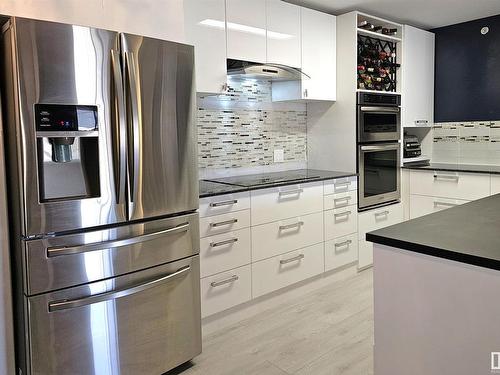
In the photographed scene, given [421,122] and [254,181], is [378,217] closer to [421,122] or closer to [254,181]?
[421,122]

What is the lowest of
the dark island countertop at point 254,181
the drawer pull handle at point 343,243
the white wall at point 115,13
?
the drawer pull handle at point 343,243

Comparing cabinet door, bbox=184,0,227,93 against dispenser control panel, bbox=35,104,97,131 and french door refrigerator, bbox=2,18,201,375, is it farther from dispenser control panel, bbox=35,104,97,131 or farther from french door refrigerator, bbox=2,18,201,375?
dispenser control panel, bbox=35,104,97,131

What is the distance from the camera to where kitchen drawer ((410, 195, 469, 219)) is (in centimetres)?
389

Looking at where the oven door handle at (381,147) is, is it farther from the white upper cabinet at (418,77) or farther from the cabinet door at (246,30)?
the cabinet door at (246,30)

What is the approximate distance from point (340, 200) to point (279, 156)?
69cm

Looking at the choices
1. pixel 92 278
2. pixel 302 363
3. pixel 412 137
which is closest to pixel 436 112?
pixel 412 137

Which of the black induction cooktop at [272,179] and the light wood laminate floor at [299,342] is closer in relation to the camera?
the light wood laminate floor at [299,342]

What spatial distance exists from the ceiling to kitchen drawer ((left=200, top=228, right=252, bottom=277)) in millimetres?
1972

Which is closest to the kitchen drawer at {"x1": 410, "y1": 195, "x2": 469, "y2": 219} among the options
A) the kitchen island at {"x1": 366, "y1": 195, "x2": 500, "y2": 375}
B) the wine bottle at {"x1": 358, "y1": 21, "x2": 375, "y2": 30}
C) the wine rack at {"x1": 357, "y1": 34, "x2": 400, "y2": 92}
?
the wine rack at {"x1": 357, "y1": 34, "x2": 400, "y2": 92}

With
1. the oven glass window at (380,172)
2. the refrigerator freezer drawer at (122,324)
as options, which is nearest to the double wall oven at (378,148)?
the oven glass window at (380,172)

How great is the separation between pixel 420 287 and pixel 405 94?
3135 mm

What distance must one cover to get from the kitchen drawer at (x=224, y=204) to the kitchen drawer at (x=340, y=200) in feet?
2.81

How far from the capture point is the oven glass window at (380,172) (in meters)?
3.72

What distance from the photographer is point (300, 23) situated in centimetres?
334
